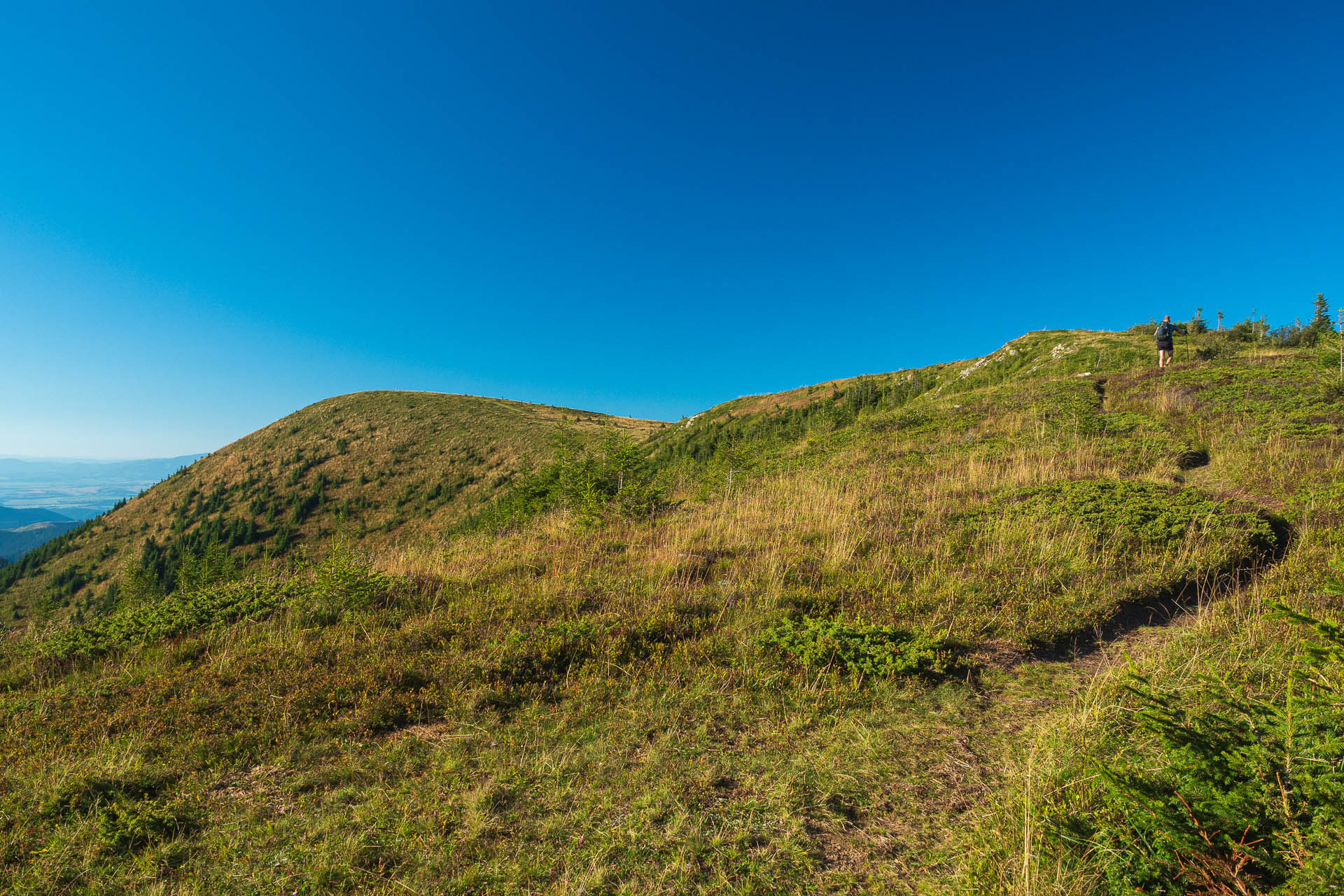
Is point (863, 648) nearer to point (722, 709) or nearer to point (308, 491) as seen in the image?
point (722, 709)

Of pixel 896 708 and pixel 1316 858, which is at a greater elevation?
pixel 1316 858

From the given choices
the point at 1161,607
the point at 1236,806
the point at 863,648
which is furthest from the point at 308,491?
the point at 1236,806

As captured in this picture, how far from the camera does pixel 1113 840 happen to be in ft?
7.99

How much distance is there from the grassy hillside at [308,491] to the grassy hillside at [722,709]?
49.4 m

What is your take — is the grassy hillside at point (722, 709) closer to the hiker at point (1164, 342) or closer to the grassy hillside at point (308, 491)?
the hiker at point (1164, 342)

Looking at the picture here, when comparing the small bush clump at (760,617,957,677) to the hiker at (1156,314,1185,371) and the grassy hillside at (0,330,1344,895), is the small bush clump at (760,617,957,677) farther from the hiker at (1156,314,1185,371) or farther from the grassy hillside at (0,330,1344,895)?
the hiker at (1156,314,1185,371)

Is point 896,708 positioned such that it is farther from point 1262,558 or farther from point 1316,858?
point 1262,558

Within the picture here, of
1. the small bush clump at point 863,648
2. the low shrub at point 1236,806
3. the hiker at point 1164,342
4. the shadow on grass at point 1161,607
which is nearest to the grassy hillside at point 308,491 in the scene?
the hiker at point 1164,342

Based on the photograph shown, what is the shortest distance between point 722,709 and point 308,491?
81.5 m

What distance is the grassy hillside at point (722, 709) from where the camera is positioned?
106 inches

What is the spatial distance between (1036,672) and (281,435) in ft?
333

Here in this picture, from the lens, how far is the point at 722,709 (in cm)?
437

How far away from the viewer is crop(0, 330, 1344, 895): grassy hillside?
2691mm

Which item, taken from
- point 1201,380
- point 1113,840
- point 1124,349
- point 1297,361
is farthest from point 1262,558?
point 1124,349
